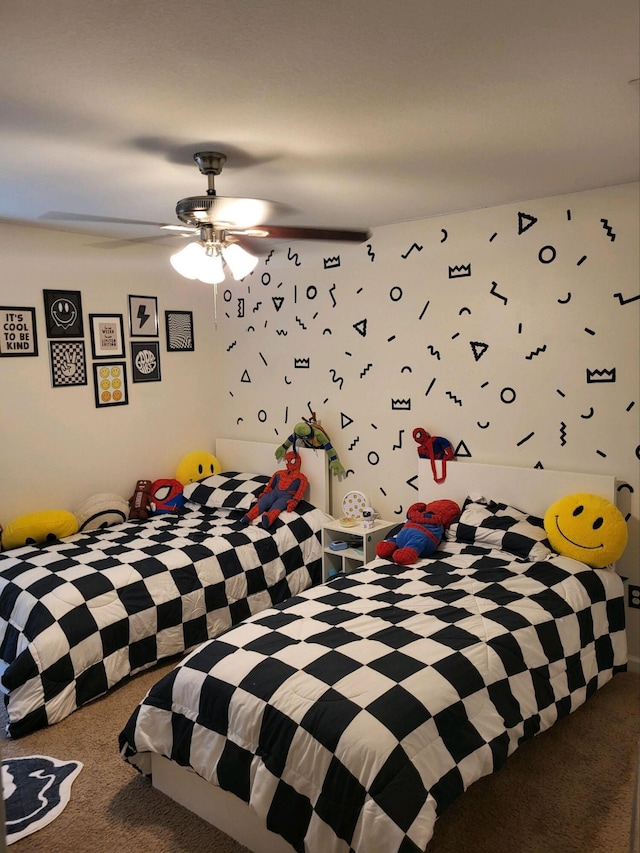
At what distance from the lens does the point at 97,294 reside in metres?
4.30

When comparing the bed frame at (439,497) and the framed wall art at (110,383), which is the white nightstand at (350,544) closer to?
the bed frame at (439,497)

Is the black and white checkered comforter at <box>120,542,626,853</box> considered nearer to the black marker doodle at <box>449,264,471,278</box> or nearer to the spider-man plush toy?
the spider-man plush toy

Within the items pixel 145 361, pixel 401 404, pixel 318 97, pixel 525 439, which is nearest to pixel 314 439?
pixel 401 404

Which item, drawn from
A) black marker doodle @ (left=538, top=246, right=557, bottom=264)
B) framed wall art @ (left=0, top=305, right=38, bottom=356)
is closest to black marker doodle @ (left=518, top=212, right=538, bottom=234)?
black marker doodle @ (left=538, top=246, right=557, bottom=264)

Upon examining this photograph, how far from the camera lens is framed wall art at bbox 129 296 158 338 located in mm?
4520

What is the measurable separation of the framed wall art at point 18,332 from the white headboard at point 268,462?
1.60 metres

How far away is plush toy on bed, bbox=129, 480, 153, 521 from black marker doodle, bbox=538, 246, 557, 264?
2.93m

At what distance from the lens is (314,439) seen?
443 centimetres

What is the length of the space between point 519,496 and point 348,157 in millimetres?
1989

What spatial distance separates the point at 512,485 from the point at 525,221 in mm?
1415

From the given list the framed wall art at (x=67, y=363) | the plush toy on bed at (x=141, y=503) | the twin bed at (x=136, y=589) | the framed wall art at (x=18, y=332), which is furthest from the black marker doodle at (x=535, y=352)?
the framed wall art at (x=18, y=332)

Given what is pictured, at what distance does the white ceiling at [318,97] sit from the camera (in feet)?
4.98

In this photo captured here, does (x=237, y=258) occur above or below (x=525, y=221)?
below

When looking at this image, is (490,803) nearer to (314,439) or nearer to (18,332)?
(314,439)
